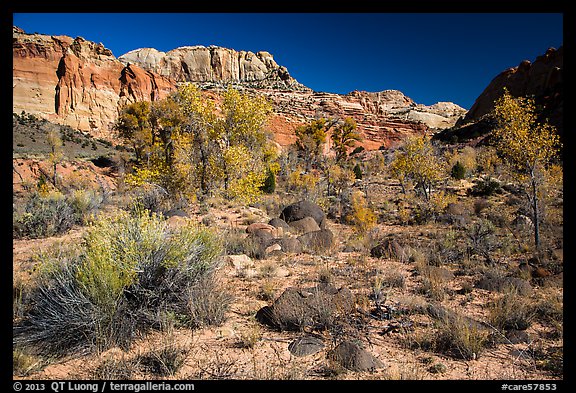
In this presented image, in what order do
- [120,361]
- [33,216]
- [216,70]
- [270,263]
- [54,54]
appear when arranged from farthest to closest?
[216,70]
[54,54]
[33,216]
[270,263]
[120,361]

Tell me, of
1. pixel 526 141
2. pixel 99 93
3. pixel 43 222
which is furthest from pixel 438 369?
pixel 99 93

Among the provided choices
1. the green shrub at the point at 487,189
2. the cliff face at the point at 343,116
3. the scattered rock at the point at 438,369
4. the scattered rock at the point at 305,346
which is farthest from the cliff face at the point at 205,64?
the scattered rock at the point at 438,369

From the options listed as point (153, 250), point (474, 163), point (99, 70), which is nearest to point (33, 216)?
point (153, 250)

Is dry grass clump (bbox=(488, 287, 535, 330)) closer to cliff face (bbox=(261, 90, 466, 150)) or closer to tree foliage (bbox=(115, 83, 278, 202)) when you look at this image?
A: tree foliage (bbox=(115, 83, 278, 202))

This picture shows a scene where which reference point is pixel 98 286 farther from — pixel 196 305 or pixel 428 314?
pixel 428 314

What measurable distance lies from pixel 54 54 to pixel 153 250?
71.1 metres

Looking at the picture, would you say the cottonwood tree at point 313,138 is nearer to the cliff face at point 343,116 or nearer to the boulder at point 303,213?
the boulder at point 303,213

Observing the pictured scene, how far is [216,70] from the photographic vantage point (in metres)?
99.8

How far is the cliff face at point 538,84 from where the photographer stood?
32.7 meters

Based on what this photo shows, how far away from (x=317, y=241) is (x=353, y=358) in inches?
221

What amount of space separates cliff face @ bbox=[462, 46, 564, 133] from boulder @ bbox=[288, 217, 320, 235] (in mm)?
30211

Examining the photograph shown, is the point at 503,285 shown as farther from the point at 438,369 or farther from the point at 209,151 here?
the point at 209,151

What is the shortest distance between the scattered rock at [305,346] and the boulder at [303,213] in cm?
801

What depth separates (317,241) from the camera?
8.83m
